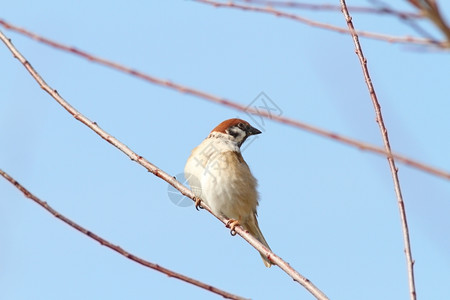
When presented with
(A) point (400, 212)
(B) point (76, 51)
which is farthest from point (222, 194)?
(B) point (76, 51)

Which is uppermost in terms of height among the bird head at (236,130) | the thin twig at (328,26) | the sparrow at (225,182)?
the bird head at (236,130)

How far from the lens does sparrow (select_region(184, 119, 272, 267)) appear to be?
4.97 meters

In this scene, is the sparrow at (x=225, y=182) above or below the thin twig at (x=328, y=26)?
→ above

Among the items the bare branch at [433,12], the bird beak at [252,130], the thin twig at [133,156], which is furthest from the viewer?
the bird beak at [252,130]

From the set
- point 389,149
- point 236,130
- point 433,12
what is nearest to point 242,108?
point 433,12

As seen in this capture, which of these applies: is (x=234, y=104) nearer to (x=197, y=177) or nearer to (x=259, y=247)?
(x=259, y=247)

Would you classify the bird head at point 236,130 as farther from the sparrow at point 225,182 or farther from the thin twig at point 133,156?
the thin twig at point 133,156

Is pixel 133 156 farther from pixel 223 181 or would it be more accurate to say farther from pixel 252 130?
pixel 252 130

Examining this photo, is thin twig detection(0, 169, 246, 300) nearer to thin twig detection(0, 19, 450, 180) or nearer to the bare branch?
thin twig detection(0, 19, 450, 180)

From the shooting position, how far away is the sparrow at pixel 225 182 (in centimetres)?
497

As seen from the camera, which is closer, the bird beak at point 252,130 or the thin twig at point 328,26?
the thin twig at point 328,26

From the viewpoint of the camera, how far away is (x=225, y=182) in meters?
5.04

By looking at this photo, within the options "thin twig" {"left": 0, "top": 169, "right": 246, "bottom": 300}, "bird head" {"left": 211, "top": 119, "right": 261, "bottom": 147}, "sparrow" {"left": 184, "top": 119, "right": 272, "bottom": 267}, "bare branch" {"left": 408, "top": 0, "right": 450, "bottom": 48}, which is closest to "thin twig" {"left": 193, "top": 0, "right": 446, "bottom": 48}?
"bare branch" {"left": 408, "top": 0, "right": 450, "bottom": 48}

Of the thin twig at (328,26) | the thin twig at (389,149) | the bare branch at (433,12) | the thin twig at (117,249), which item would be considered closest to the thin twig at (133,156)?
the thin twig at (389,149)
